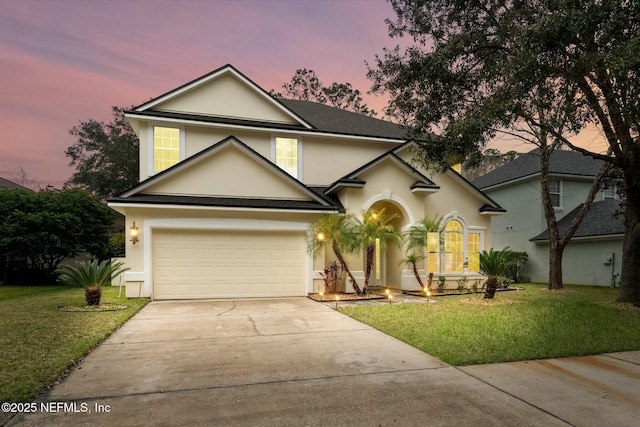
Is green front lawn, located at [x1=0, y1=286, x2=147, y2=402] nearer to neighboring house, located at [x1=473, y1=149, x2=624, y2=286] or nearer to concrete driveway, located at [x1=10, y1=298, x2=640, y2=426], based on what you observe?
concrete driveway, located at [x1=10, y1=298, x2=640, y2=426]

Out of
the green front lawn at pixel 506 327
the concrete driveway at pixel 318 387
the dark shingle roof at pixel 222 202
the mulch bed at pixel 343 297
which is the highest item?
the dark shingle roof at pixel 222 202

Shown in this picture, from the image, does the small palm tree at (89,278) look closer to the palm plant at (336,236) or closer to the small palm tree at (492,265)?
the palm plant at (336,236)

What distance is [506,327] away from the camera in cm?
756

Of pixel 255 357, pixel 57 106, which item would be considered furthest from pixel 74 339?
pixel 57 106

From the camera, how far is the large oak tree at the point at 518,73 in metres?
6.86

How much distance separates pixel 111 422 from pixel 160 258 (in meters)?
8.67

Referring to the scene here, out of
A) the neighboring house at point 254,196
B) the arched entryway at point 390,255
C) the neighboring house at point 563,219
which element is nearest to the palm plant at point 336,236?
the neighboring house at point 254,196

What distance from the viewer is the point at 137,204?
10930 millimetres

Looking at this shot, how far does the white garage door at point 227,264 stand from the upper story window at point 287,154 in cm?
388

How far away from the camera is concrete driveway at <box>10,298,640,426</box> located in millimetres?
3635

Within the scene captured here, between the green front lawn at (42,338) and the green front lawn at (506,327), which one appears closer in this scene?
the green front lawn at (42,338)

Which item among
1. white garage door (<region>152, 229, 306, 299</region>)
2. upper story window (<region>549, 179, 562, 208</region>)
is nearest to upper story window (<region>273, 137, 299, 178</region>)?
white garage door (<region>152, 229, 306, 299</region>)

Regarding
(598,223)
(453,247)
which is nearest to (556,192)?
(598,223)

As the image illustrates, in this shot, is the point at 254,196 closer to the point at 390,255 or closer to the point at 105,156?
the point at 390,255
